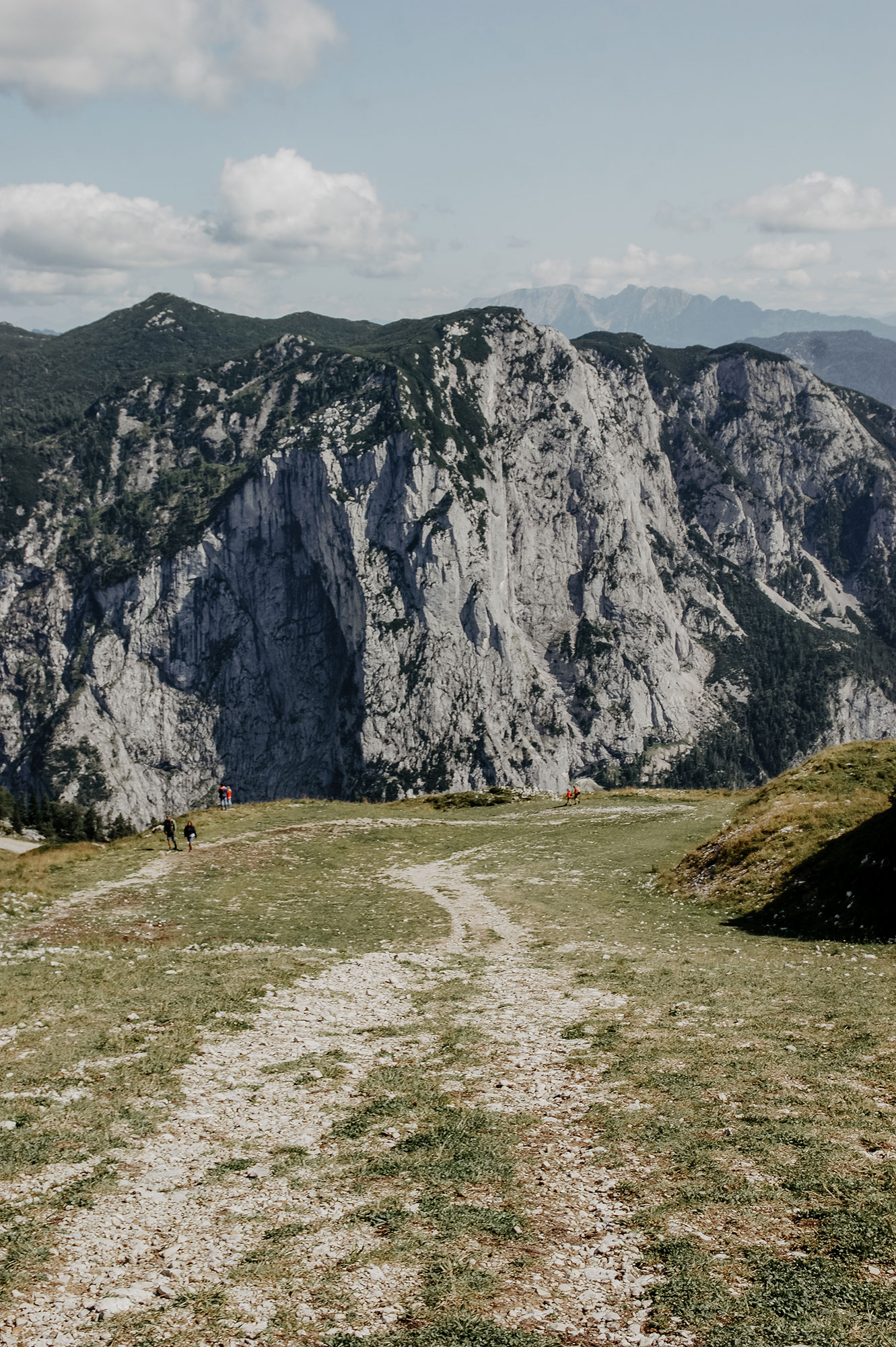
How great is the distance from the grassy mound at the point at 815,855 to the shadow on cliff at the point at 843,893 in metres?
0.04

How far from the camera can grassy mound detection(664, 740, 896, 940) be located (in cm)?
2773

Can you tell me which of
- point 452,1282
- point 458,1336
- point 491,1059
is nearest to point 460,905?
point 491,1059

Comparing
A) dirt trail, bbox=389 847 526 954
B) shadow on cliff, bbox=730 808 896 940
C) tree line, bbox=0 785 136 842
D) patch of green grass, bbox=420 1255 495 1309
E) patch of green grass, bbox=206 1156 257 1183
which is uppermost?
patch of green grass, bbox=420 1255 495 1309

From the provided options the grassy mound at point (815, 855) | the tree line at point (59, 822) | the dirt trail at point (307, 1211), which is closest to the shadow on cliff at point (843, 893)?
the grassy mound at point (815, 855)

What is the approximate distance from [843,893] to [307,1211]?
2338 cm

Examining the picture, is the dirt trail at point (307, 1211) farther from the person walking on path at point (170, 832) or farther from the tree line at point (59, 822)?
the tree line at point (59, 822)

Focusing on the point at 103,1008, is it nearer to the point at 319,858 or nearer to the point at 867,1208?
the point at 867,1208

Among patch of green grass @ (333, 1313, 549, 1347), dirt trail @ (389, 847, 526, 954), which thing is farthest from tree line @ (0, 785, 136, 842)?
patch of green grass @ (333, 1313, 549, 1347)

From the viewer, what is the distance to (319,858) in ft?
148

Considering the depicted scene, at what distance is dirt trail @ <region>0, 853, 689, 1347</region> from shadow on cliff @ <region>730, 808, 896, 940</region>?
36.7 feet

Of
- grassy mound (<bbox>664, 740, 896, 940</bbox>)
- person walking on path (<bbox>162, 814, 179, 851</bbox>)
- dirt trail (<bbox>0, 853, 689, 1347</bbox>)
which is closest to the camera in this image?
dirt trail (<bbox>0, 853, 689, 1347</bbox>)

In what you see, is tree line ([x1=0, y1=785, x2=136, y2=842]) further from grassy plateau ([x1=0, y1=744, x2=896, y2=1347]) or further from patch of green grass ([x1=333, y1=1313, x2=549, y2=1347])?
patch of green grass ([x1=333, y1=1313, x2=549, y2=1347])

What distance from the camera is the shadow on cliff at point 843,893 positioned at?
26.6 metres

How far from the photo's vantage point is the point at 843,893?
28.7m
